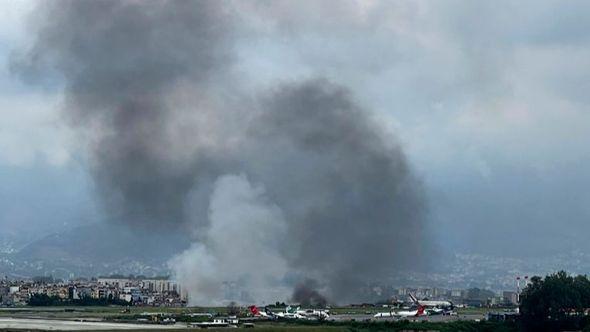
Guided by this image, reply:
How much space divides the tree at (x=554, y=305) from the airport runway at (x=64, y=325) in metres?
25.6

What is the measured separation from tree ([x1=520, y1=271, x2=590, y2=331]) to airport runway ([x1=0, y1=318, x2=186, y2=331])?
25.6m

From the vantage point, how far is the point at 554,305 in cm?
7481

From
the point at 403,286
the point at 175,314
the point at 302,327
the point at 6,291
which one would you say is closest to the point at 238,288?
the point at 175,314

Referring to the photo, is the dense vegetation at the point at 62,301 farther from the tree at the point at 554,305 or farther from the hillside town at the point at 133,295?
the tree at the point at 554,305

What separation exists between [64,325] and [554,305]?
3463cm

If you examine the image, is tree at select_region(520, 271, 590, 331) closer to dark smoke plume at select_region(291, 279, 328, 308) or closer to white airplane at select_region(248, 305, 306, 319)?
white airplane at select_region(248, 305, 306, 319)

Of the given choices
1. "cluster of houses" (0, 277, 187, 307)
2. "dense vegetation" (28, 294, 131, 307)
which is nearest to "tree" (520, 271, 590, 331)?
"cluster of houses" (0, 277, 187, 307)

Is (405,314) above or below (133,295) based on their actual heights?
below

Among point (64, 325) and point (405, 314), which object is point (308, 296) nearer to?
point (405, 314)

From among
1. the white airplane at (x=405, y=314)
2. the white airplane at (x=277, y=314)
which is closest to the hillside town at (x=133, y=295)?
the white airplane at (x=277, y=314)

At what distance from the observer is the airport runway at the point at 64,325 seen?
6438 cm

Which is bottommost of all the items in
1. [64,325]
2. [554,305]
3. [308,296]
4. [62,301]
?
[64,325]

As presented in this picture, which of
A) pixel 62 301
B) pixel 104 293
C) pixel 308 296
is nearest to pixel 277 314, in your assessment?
pixel 308 296

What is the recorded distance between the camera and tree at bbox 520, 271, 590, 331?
73.9 metres
